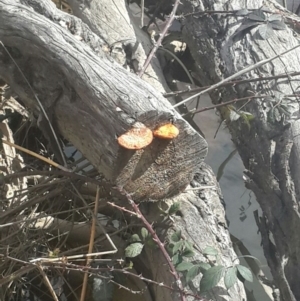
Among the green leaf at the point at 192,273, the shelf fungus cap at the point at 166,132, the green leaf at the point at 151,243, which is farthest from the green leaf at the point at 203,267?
the shelf fungus cap at the point at 166,132

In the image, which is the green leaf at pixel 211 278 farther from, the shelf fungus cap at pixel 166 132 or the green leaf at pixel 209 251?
the shelf fungus cap at pixel 166 132

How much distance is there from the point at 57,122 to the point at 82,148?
3.8 inches

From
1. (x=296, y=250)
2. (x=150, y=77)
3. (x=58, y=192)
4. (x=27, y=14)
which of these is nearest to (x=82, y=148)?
(x=58, y=192)

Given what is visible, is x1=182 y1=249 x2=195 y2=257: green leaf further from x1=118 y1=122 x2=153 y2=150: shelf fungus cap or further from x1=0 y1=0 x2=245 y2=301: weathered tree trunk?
x1=118 y1=122 x2=153 y2=150: shelf fungus cap

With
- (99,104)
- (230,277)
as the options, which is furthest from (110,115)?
(230,277)

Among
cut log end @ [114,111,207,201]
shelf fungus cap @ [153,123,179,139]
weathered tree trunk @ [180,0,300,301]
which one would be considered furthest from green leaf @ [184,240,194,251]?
weathered tree trunk @ [180,0,300,301]

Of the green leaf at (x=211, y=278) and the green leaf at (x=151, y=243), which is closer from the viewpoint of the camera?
the green leaf at (x=211, y=278)

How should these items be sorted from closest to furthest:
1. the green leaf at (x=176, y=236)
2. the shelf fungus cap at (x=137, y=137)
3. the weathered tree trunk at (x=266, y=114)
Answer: the shelf fungus cap at (x=137, y=137) < the green leaf at (x=176, y=236) < the weathered tree trunk at (x=266, y=114)

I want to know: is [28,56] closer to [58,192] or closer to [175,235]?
[58,192]

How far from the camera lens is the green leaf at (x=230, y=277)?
903 mm

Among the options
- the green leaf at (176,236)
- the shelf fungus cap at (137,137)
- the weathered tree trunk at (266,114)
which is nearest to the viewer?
the shelf fungus cap at (137,137)

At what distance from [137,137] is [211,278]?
281 millimetres

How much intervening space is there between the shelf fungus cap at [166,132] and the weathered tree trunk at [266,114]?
1.41 feet

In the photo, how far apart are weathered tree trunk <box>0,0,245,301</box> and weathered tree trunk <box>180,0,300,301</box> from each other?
18 centimetres
